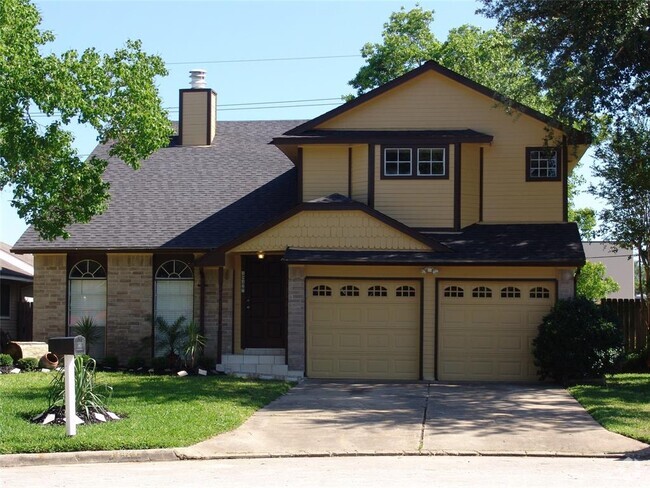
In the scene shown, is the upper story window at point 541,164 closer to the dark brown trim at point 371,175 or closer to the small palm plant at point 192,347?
the dark brown trim at point 371,175

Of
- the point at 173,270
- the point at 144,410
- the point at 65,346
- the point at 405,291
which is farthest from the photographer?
the point at 173,270

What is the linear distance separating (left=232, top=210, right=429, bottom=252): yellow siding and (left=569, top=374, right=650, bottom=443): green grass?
4887mm

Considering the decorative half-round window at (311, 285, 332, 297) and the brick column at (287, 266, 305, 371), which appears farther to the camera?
the decorative half-round window at (311, 285, 332, 297)

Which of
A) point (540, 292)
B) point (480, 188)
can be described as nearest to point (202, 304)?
point (480, 188)

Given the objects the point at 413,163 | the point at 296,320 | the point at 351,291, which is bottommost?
the point at 296,320

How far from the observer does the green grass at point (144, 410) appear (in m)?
12.0

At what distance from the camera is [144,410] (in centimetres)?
1451

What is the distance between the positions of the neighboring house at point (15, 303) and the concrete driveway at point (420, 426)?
12133mm

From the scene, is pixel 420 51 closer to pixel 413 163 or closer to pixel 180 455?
pixel 413 163

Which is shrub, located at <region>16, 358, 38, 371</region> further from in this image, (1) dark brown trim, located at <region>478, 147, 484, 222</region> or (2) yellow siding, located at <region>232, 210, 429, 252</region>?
(1) dark brown trim, located at <region>478, 147, 484, 222</region>

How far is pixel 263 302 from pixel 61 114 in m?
7.33

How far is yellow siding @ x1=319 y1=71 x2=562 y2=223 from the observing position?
22.2 meters

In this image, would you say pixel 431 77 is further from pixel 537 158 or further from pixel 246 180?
pixel 246 180

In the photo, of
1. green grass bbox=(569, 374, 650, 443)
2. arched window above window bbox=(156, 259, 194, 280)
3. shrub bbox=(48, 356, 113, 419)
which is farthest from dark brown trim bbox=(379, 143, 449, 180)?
shrub bbox=(48, 356, 113, 419)
